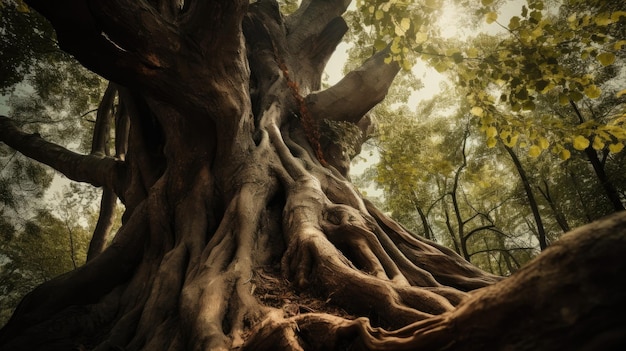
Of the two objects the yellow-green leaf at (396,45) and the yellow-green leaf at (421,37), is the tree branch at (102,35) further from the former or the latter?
the yellow-green leaf at (421,37)

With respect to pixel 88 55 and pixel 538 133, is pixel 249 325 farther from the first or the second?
pixel 538 133

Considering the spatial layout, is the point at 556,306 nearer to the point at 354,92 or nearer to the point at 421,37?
the point at 421,37

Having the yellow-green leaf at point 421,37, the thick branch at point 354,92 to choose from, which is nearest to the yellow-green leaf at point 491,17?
the yellow-green leaf at point 421,37

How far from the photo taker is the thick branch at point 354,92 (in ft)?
16.7

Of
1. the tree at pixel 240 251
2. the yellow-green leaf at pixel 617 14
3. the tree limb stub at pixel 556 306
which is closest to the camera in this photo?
the tree limb stub at pixel 556 306

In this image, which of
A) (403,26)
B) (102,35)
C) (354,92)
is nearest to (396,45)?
(403,26)

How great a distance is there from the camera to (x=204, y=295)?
223cm

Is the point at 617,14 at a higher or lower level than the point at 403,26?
lower

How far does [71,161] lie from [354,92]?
4747 millimetres

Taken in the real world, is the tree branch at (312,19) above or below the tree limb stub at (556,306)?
above

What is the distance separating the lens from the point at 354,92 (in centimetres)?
517

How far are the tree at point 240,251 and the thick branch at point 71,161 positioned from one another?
0.03 m

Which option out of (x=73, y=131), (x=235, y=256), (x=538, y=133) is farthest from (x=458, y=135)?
(x=73, y=131)

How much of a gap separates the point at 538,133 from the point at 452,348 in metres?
2.72
